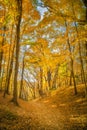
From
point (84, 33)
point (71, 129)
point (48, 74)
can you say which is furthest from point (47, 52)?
point (71, 129)

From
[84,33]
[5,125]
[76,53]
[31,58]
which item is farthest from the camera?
[31,58]

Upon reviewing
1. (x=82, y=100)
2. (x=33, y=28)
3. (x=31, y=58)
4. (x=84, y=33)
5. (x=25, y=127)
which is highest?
(x=33, y=28)

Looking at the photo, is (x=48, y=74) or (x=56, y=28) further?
(x=48, y=74)

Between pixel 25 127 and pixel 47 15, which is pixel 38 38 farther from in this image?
pixel 25 127

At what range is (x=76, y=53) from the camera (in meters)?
18.6

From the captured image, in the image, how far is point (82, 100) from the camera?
15883mm

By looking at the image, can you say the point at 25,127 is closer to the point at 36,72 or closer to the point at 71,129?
the point at 71,129

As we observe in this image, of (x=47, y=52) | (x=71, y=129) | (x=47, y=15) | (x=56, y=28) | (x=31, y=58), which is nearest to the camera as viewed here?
(x=71, y=129)

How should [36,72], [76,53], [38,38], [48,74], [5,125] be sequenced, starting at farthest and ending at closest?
[36,72], [48,74], [38,38], [76,53], [5,125]

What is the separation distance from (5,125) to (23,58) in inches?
805

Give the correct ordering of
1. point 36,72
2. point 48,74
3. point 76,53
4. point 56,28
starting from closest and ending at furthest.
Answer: point 76,53 < point 56,28 < point 48,74 < point 36,72

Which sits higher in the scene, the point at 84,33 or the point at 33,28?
the point at 33,28

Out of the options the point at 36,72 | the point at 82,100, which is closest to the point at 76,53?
A: the point at 82,100

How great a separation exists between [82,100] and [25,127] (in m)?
9.43
